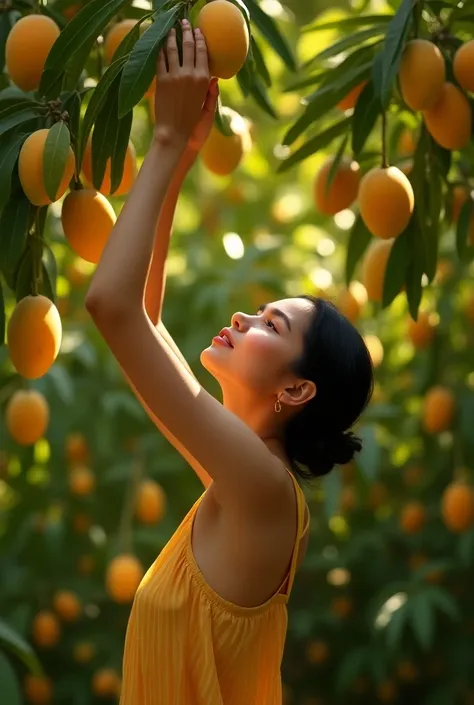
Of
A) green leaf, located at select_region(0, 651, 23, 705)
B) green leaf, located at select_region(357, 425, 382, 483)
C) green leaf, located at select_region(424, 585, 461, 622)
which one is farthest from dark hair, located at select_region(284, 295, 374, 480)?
green leaf, located at select_region(424, 585, 461, 622)

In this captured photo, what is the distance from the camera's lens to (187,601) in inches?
62.0

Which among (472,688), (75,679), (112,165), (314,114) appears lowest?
(472,688)

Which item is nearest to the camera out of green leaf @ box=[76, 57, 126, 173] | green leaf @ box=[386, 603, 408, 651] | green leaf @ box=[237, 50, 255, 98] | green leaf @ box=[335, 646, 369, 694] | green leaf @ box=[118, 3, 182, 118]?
green leaf @ box=[118, 3, 182, 118]

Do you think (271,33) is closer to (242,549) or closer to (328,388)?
(328,388)

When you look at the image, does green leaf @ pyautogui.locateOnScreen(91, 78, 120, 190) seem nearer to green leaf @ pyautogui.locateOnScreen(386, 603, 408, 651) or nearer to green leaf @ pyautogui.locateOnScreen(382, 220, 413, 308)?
green leaf @ pyautogui.locateOnScreen(382, 220, 413, 308)

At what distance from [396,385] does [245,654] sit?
2.19 m

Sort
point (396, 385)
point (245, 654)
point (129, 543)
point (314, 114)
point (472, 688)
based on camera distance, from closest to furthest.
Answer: point (245, 654) < point (314, 114) < point (129, 543) < point (472, 688) < point (396, 385)

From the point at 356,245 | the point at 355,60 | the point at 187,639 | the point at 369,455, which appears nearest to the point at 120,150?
the point at 355,60

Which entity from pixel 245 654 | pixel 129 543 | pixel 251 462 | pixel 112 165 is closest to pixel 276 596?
pixel 245 654

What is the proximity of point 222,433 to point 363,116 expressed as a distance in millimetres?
683

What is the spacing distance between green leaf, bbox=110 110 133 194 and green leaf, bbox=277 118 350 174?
495mm

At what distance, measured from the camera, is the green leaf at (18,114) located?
5.44ft

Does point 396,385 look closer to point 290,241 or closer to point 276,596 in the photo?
point 290,241

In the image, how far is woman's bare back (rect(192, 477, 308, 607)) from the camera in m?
1.56
